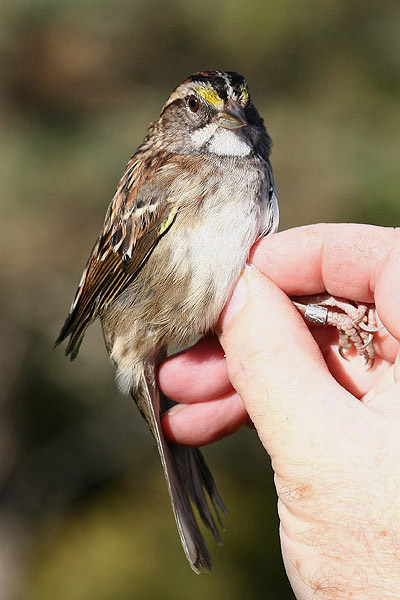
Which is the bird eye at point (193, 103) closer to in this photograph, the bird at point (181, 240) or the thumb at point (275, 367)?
the bird at point (181, 240)

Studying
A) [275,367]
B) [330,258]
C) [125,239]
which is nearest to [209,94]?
[125,239]

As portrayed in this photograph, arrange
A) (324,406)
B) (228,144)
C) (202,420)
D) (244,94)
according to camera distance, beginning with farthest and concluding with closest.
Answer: (202,420) → (244,94) → (228,144) → (324,406)

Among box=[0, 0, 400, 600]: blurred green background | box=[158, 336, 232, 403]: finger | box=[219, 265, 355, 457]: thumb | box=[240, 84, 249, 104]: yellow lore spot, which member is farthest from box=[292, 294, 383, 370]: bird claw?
box=[0, 0, 400, 600]: blurred green background

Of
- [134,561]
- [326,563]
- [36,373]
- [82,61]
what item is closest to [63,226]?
[36,373]

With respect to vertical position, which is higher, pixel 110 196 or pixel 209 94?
pixel 209 94

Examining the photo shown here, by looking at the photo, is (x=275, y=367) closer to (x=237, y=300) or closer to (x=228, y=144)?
(x=237, y=300)

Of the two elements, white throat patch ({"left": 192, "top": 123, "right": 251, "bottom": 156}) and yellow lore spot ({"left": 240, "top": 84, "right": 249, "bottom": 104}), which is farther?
yellow lore spot ({"left": 240, "top": 84, "right": 249, "bottom": 104})

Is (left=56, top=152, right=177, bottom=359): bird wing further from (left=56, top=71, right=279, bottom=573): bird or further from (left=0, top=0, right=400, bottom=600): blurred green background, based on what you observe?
(left=0, top=0, right=400, bottom=600): blurred green background
